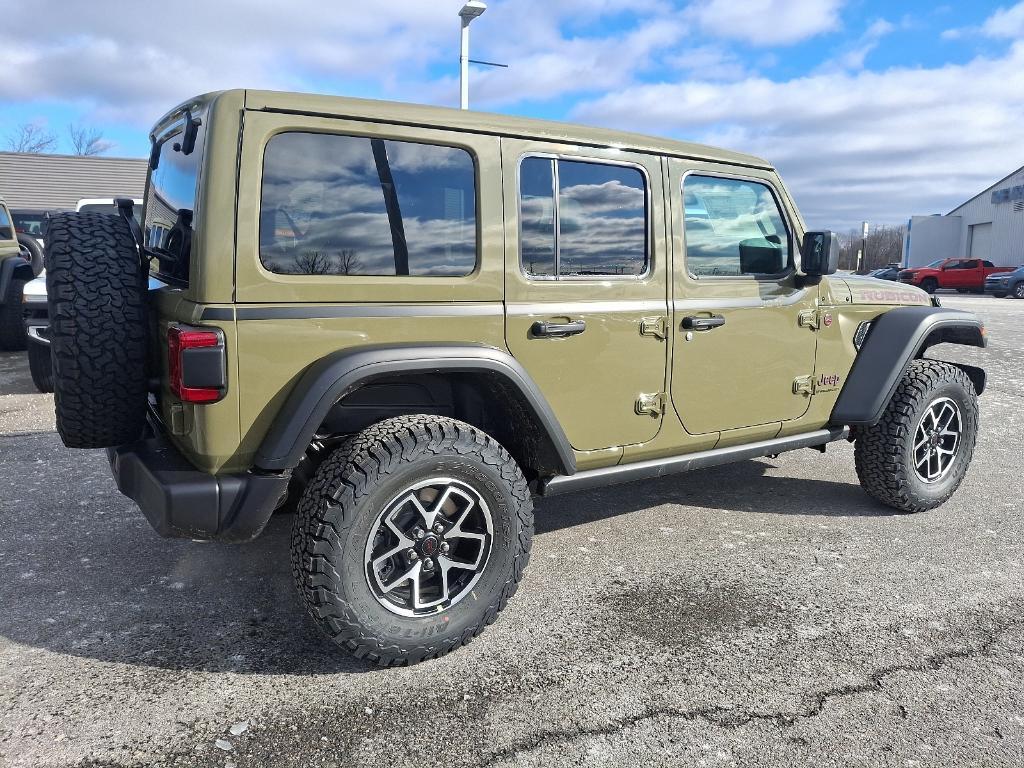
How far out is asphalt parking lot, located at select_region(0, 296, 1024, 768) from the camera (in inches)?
91.8

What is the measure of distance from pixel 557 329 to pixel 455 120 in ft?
2.87

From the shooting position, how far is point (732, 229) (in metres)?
3.72

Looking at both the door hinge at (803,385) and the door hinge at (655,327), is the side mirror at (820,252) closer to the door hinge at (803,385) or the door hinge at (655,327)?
the door hinge at (803,385)

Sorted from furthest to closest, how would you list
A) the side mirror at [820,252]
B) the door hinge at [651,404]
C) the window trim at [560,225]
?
the side mirror at [820,252] < the door hinge at [651,404] < the window trim at [560,225]

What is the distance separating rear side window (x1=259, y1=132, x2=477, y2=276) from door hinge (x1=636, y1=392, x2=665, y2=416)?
99cm

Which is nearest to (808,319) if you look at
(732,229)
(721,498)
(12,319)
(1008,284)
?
(732,229)

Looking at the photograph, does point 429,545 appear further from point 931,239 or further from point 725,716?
point 931,239

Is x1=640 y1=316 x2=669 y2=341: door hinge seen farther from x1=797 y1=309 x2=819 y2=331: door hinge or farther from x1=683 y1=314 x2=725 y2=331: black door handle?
x1=797 y1=309 x2=819 y2=331: door hinge

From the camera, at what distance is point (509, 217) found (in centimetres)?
300

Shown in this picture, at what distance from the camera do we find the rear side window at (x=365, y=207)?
102 inches

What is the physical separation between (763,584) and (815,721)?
1028 millimetres

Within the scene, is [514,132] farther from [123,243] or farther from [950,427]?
[950,427]

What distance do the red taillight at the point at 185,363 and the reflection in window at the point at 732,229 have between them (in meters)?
2.09

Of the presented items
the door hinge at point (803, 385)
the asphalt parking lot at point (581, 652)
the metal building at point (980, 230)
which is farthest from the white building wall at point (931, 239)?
the door hinge at point (803, 385)
